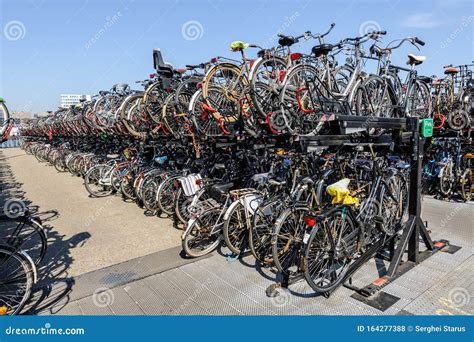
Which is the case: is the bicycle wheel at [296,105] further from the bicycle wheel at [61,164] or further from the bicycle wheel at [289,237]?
the bicycle wheel at [61,164]

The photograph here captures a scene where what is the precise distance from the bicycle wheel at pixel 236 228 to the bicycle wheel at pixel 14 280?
2210mm

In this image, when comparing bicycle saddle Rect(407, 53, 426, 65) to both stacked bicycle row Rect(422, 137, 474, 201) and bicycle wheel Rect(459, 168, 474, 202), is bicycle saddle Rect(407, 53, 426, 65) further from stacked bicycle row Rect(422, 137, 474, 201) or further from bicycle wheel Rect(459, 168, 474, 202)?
Result: bicycle wheel Rect(459, 168, 474, 202)

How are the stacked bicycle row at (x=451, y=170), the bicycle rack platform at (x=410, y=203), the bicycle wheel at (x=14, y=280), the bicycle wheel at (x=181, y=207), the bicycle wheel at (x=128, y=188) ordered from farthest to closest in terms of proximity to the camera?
1. the bicycle wheel at (x=128, y=188)
2. the stacked bicycle row at (x=451, y=170)
3. the bicycle wheel at (x=181, y=207)
4. the bicycle rack platform at (x=410, y=203)
5. the bicycle wheel at (x=14, y=280)

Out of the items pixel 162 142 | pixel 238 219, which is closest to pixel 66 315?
pixel 238 219

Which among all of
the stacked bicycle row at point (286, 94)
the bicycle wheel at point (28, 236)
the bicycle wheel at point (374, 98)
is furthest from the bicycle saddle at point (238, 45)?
the bicycle wheel at point (28, 236)

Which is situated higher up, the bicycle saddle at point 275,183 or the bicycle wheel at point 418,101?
the bicycle wheel at point 418,101

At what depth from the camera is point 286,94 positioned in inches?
160

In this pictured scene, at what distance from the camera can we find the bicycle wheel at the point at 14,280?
9.71ft

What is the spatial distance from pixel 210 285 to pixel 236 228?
1.00m

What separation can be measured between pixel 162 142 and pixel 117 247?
301cm

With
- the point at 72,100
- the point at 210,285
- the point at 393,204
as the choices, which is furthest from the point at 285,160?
the point at 72,100

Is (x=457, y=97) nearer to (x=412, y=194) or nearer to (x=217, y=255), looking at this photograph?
(x=412, y=194)

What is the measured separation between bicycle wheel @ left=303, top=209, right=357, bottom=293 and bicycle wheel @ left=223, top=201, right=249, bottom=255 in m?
1.32

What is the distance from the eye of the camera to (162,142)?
721 cm
